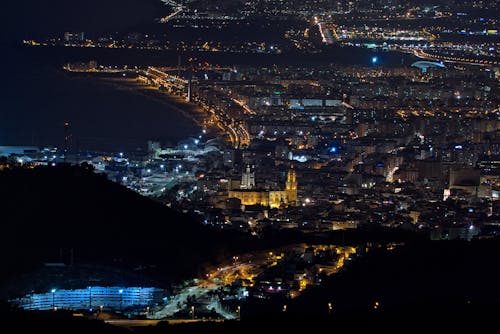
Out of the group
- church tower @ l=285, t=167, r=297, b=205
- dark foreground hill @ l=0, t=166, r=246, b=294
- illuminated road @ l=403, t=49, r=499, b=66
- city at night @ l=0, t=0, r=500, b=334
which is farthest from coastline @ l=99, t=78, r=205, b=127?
dark foreground hill @ l=0, t=166, r=246, b=294

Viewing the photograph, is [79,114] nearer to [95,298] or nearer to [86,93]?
[86,93]

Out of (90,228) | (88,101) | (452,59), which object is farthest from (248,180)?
(452,59)

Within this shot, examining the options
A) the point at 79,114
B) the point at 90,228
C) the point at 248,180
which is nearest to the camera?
the point at 90,228

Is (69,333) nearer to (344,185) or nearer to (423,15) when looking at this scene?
(344,185)

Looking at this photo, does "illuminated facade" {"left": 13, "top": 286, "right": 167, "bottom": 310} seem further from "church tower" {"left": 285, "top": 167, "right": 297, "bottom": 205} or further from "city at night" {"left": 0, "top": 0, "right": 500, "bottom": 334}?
"church tower" {"left": 285, "top": 167, "right": 297, "bottom": 205}

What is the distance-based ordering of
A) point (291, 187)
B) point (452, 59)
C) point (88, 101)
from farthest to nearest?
1. point (452, 59)
2. point (88, 101)
3. point (291, 187)

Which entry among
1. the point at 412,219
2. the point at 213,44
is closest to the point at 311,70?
the point at 213,44
